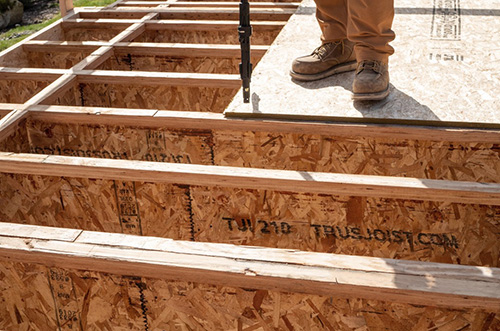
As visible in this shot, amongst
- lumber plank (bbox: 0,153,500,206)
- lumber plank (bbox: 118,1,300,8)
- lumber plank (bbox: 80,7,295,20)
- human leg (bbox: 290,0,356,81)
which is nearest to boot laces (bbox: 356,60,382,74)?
human leg (bbox: 290,0,356,81)

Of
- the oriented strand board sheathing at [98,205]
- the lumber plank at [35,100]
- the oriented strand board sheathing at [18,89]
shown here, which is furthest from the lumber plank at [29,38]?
the oriented strand board sheathing at [98,205]

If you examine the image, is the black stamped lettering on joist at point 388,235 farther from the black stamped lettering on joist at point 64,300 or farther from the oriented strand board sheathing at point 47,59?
the oriented strand board sheathing at point 47,59

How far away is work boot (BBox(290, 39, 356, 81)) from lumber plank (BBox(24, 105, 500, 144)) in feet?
2.07

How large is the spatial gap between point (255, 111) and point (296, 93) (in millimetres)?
393

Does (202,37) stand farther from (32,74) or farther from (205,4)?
(32,74)

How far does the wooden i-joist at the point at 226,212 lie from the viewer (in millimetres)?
2014

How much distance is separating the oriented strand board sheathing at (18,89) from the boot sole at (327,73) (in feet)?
6.79

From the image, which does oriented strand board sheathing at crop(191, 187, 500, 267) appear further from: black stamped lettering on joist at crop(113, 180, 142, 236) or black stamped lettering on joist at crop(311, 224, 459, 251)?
black stamped lettering on joist at crop(113, 180, 142, 236)

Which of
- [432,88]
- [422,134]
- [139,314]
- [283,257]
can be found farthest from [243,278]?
[432,88]

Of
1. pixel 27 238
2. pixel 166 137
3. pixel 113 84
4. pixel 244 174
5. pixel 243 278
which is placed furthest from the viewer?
pixel 113 84

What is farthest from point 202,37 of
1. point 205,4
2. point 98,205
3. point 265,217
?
point 265,217

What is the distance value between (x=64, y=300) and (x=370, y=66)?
2154mm

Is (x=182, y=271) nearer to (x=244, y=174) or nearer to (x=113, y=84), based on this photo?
(x=244, y=174)

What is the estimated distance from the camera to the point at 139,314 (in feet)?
7.48
